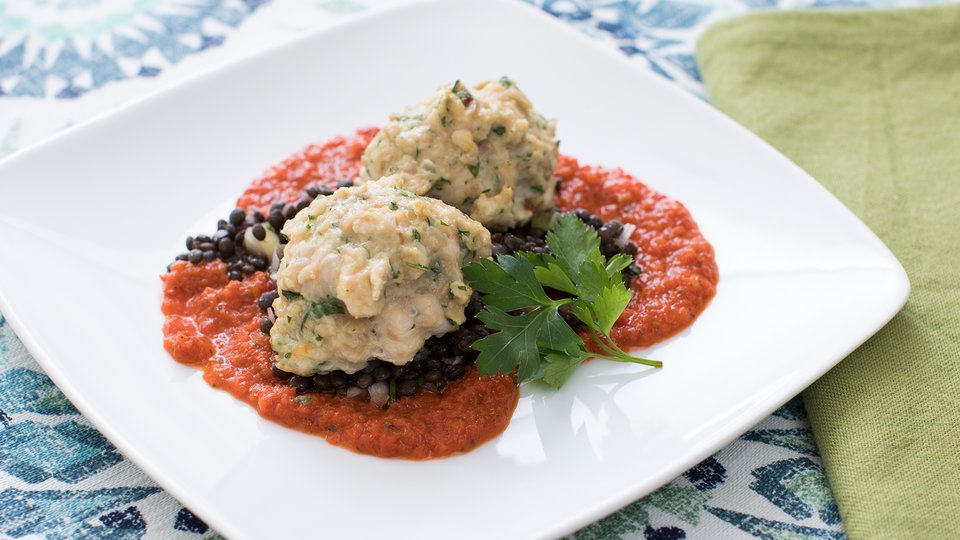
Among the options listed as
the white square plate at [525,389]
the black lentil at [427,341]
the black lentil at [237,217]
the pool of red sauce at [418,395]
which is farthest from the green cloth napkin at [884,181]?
the black lentil at [237,217]

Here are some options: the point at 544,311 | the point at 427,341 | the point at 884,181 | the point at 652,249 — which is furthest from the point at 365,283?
the point at 884,181

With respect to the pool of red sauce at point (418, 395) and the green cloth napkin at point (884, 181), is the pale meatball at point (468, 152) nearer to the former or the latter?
the pool of red sauce at point (418, 395)

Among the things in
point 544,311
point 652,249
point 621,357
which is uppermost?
point 544,311

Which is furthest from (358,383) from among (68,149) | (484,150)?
(68,149)

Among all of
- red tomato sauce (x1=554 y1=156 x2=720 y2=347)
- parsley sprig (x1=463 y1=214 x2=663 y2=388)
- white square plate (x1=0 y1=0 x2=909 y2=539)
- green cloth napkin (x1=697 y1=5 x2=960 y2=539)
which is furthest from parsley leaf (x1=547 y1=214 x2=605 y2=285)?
green cloth napkin (x1=697 y1=5 x2=960 y2=539)

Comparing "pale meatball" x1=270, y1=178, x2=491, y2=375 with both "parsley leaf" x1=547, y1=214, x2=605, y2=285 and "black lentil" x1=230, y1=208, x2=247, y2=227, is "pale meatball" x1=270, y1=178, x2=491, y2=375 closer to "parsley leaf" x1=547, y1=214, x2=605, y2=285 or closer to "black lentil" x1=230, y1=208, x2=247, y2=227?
"parsley leaf" x1=547, y1=214, x2=605, y2=285

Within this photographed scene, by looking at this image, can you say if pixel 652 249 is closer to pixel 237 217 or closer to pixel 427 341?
pixel 427 341

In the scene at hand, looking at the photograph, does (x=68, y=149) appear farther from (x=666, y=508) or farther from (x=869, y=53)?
(x=869, y=53)
